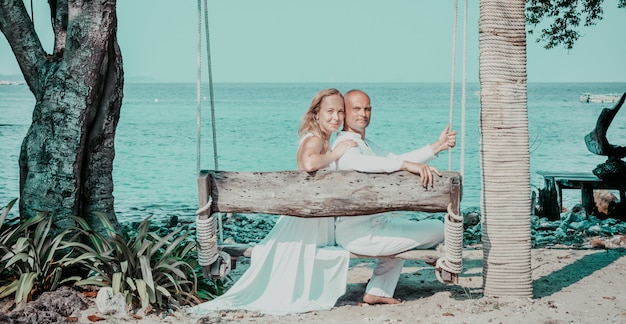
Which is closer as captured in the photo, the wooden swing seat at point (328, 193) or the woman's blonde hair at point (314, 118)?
the wooden swing seat at point (328, 193)

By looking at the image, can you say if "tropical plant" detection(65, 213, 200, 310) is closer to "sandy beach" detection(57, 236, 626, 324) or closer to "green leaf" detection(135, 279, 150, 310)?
"green leaf" detection(135, 279, 150, 310)

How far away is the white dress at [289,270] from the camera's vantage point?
4926 millimetres

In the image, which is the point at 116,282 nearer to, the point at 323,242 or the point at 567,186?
the point at 323,242

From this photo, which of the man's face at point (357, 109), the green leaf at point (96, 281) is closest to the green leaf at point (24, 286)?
the green leaf at point (96, 281)

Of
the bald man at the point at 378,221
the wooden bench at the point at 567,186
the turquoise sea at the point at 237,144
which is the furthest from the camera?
the turquoise sea at the point at 237,144

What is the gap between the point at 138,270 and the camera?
495cm

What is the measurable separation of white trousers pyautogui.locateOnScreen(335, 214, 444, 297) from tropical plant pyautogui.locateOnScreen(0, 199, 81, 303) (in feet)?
5.59

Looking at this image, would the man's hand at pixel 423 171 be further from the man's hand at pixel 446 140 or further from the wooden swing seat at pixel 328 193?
the man's hand at pixel 446 140

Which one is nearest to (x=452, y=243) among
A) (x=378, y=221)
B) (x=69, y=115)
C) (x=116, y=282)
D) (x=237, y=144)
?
(x=378, y=221)

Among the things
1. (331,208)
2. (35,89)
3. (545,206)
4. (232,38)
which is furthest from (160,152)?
(232,38)

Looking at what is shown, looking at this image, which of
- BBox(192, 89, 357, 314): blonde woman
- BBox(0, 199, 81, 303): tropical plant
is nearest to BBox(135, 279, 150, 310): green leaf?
BBox(192, 89, 357, 314): blonde woman

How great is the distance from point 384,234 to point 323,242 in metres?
0.42

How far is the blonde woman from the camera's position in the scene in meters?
4.90

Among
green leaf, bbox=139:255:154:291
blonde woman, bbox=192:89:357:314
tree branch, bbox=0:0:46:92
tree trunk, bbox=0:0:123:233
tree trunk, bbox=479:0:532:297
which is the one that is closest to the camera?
green leaf, bbox=139:255:154:291
